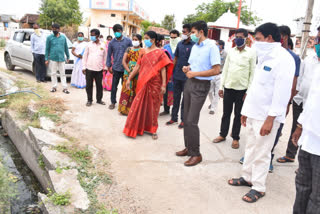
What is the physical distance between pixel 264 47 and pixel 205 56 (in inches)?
32.4

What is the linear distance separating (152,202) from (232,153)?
192 centimetres

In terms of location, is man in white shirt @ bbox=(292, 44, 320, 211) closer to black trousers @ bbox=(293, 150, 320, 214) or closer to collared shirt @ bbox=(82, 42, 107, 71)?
black trousers @ bbox=(293, 150, 320, 214)

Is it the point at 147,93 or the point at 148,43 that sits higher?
the point at 148,43

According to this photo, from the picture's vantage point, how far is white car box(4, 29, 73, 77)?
9.25 m

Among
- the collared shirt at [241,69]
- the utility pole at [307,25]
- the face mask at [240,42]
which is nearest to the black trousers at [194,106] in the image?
the collared shirt at [241,69]

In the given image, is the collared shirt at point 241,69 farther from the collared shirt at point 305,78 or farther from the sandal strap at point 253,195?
the sandal strap at point 253,195

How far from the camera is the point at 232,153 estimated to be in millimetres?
4215

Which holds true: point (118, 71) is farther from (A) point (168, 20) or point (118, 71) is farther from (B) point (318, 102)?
(A) point (168, 20)

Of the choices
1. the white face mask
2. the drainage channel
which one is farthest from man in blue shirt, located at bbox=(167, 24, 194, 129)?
the drainage channel

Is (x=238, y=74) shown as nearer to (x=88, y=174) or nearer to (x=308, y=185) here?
(x=308, y=185)

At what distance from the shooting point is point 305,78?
362 cm

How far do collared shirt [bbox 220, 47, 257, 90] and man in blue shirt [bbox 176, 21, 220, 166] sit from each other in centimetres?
85

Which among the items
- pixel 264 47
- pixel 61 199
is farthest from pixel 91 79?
pixel 264 47

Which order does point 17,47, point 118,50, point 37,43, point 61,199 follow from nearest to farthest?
point 61,199, point 118,50, point 37,43, point 17,47
